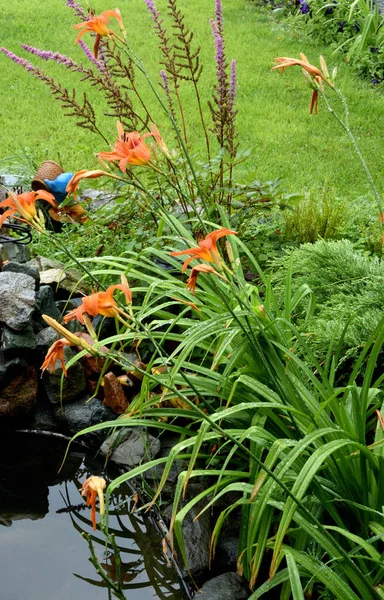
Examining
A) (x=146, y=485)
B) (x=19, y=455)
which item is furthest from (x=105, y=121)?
(x=146, y=485)

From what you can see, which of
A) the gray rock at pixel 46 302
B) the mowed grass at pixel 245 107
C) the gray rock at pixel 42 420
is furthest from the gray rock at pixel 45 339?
the mowed grass at pixel 245 107

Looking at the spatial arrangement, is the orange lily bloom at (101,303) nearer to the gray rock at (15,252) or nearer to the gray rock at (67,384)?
the gray rock at (67,384)

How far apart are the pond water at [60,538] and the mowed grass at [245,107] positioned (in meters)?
2.29

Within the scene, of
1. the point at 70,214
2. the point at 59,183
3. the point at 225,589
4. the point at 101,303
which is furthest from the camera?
the point at 59,183

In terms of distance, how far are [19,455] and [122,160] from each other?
1858 mm

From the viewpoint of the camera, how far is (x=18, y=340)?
10.8 feet

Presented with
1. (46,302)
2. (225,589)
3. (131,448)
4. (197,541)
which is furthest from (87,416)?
(225,589)

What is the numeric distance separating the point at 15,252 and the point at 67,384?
1004mm

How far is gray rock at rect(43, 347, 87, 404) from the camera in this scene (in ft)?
11.0

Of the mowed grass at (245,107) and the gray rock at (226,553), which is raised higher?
the mowed grass at (245,107)

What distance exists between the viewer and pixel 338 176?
570 cm

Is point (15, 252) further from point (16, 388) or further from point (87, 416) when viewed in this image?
point (87, 416)

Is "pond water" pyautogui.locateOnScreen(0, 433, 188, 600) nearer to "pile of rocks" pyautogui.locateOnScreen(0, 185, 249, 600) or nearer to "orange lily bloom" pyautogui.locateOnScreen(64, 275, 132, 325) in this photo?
"pile of rocks" pyautogui.locateOnScreen(0, 185, 249, 600)

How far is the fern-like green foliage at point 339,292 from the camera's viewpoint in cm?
272
